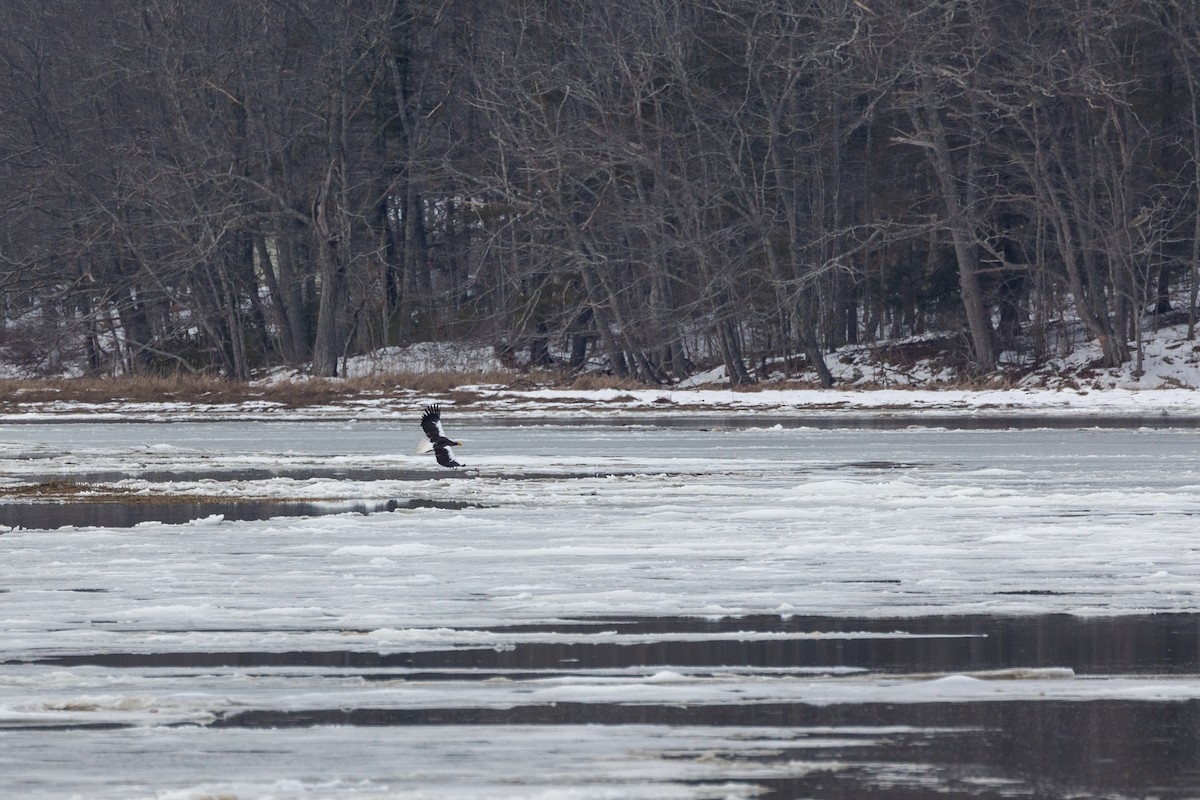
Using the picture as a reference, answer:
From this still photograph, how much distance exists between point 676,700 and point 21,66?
39644 millimetres

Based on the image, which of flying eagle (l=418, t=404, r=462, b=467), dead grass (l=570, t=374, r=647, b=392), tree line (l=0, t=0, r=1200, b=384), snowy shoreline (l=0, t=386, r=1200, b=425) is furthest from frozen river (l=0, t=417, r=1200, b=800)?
tree line (l=0, t=0, r=1200, b=384)

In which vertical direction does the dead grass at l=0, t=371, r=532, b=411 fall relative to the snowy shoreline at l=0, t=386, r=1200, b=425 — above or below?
above

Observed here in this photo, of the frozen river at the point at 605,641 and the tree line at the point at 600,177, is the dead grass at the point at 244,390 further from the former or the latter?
the frozen river at the point at 605,641

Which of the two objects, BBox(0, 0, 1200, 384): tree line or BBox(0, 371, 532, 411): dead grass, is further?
BBox(0, 0, 1200, 384): tree line

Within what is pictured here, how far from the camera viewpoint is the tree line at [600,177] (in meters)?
34.6

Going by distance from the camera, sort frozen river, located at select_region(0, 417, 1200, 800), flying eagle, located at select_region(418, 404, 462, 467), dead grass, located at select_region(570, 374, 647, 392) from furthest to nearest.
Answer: dead grass, located at select_region(570, 374, 647, 392), flying eagle, located at select_region(418, 404, 462, 467), frozen river, located at select_region(0, 417, 1200, 800)

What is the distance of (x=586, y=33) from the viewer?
36406 millimetres

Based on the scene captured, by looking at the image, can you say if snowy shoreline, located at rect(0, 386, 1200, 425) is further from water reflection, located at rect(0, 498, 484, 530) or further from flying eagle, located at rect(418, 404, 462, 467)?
water reflection, located at rect(0, 498, 484, 530)

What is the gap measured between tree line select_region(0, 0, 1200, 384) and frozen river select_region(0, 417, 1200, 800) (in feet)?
67.6

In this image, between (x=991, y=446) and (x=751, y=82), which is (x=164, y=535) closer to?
(x=991, y=446)

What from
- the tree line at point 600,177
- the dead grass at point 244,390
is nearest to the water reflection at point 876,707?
the dead grass at point 244,390

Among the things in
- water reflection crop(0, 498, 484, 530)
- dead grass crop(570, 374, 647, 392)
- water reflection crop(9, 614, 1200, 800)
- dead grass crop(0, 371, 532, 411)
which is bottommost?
water reflection crop(9, 614, 1200, 800)

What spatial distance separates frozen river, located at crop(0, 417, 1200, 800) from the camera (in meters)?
5.15

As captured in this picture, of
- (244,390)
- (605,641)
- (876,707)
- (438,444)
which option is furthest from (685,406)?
(876,707)
